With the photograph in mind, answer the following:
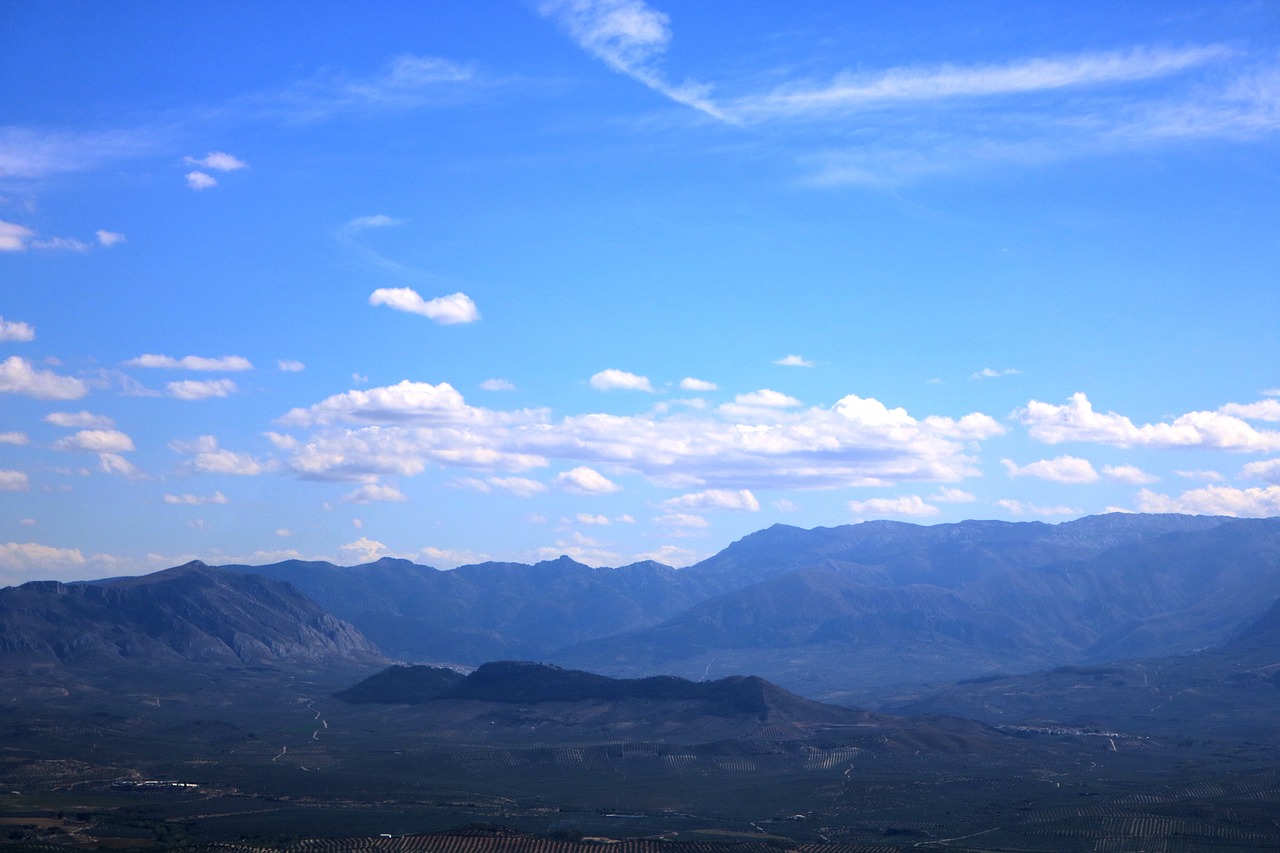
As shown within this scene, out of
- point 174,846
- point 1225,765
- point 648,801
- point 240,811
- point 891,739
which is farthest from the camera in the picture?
point 891,739

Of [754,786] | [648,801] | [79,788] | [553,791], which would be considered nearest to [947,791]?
[754,786]

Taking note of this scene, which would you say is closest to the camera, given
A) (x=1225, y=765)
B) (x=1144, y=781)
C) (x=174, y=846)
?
(x=174, y=846)

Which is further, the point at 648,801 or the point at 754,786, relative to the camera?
the point at 754,786

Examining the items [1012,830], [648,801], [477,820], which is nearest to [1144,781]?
[1012,830]

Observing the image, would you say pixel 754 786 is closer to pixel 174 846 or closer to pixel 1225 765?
pixel 1225 765

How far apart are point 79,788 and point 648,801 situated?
2455 inches

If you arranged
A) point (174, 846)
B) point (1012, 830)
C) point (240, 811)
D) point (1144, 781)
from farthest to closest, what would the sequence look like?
point (1144, 781) → point (240, 811) → point (1012, 830) → point (174, 846)

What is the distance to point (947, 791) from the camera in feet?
507

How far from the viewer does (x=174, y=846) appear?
359 ft

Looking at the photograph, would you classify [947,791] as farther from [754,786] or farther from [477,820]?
[477,820]

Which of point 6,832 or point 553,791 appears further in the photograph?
point 553,791

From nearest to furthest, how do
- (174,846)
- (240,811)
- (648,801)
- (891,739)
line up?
(174,846) → (240,811) → (648,801) → (891,739)

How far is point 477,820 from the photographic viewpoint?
130 metres

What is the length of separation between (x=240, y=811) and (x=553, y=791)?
37327mm
